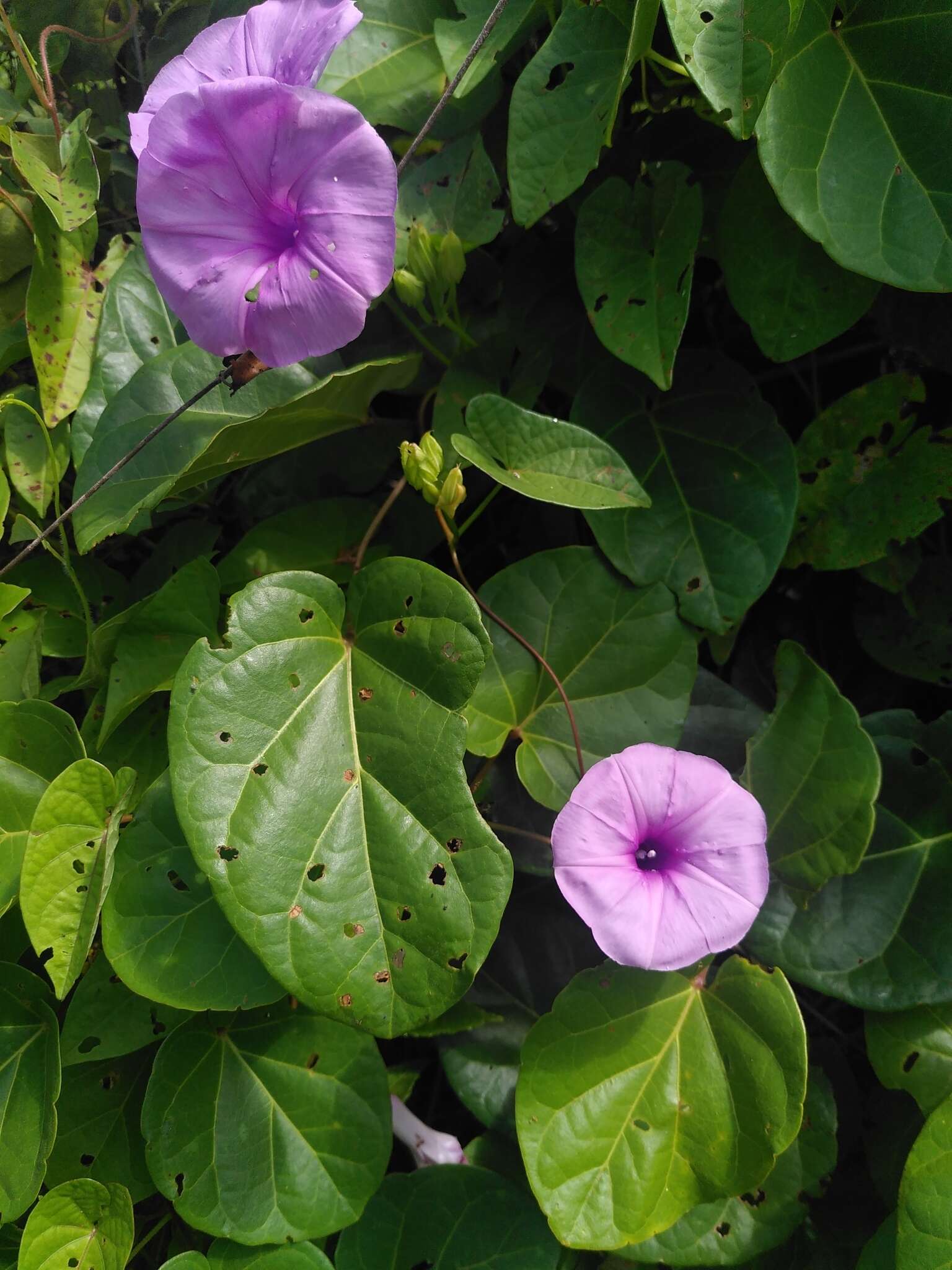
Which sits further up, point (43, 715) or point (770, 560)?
point (770, 560)

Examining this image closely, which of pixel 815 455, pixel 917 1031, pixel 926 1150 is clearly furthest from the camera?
pixel 815 455

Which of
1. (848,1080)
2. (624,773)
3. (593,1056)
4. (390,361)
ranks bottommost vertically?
(848,1080)

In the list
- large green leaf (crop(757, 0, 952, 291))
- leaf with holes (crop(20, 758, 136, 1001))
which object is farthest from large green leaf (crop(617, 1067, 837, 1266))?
large green leaf (crop(757, 0, 952, 291))

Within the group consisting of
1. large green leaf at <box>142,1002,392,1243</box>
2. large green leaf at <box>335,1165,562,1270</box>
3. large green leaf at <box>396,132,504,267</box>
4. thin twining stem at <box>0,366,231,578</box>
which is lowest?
large green leaf at <box>335,1165,562,1270</box>

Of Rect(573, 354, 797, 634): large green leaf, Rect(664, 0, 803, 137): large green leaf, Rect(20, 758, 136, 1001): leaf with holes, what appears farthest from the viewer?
Rect(573, 354, 797, 634): large green leaf

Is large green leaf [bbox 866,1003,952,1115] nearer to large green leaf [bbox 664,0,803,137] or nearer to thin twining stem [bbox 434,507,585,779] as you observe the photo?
thin twining stem [bbox 434,507,585,779]

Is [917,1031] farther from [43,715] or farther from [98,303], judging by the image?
[98,303]

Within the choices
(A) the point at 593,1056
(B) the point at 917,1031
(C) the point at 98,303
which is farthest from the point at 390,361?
(B) the point at 917,1031
